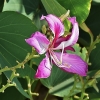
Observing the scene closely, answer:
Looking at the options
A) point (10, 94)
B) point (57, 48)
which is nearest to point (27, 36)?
point (57, 48)

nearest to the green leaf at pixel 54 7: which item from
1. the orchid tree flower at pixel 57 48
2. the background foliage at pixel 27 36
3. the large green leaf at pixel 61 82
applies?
the background foliage at pixel 27 36

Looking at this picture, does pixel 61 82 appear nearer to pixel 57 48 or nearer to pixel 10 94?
pixel 10 94

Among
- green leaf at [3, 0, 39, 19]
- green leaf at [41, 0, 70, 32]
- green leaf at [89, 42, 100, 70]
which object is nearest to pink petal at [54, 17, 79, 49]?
green leaf at [41, 0, 70, 32]

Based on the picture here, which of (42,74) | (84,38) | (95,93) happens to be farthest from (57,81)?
(42,74)

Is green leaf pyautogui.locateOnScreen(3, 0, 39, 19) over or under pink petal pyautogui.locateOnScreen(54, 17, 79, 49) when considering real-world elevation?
over

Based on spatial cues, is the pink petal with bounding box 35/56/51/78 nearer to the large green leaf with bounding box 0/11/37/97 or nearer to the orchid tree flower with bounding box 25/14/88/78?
the orchid tree flower with bounding box 25/14/88/78
